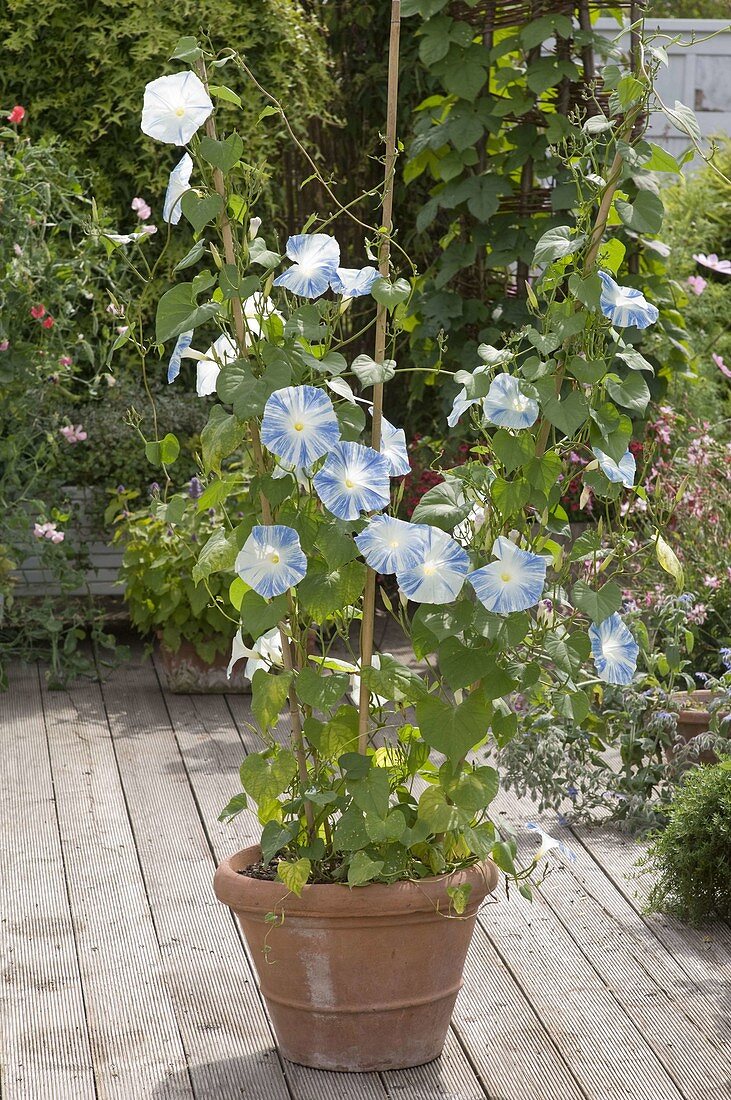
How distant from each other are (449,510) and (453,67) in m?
2.45

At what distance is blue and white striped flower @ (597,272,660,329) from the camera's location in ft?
5.89

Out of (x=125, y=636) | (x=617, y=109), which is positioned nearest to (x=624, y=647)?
(x=617, y=109)

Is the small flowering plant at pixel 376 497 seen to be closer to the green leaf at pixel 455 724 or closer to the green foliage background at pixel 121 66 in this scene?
the green leaf at pixel 455 724

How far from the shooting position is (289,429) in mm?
1708

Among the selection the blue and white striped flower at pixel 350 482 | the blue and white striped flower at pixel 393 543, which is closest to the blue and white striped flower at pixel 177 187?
the blue and white striped flower at pixel 350 482

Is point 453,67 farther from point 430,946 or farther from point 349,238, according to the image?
point 430,946

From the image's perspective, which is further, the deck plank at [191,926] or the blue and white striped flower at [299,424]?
the deck plank at [191,926]

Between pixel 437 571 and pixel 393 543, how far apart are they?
67 mm

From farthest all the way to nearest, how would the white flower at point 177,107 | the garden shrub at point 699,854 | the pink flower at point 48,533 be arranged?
1. the pink flower at point 48,533
2. the garden shrub at point 699,854
3. the white flower at point 177,107

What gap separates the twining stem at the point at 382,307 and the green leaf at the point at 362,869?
167 millimetres

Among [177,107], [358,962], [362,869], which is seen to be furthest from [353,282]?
[358,962]

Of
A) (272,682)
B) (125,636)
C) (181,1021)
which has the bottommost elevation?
(125,636)

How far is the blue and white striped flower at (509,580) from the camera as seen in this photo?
1.74 metres

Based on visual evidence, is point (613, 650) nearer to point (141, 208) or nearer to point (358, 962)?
point (358, 962)
